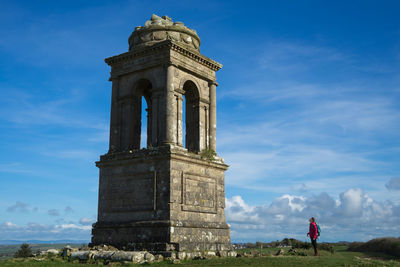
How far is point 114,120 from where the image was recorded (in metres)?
→ 21.5

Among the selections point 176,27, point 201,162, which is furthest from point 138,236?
point 176,27

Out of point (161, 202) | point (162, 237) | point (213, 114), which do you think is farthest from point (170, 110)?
point (162, 237)

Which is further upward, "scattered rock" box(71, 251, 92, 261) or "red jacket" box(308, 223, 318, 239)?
"red jacket" box(308, 223, 318, 239)

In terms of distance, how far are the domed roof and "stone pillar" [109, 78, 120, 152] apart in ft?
6.77

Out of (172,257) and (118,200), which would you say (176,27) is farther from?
(172,257)

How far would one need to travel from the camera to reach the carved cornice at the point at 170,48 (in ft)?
65.6

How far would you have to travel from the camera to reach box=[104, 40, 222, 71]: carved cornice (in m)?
20.0

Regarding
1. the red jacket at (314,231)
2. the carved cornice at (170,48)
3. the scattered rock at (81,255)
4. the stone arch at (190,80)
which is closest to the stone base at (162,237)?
the scattered rock at (81,255)

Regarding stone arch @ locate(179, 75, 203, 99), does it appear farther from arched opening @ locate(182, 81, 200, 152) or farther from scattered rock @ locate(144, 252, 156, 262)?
scattered rock @ locate(144, 252, 156, 262)

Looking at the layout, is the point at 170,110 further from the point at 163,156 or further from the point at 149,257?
the point at 149,257

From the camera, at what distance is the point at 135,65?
69.2 feet

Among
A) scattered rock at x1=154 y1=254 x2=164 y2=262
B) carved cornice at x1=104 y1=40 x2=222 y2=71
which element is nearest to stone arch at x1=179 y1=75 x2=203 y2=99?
carved cornice at x1=104 y1=40 x2=222 y2=71

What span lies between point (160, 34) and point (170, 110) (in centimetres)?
420

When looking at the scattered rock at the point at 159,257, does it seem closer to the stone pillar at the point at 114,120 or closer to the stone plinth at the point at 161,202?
the stone plinth at the point at 161,202
